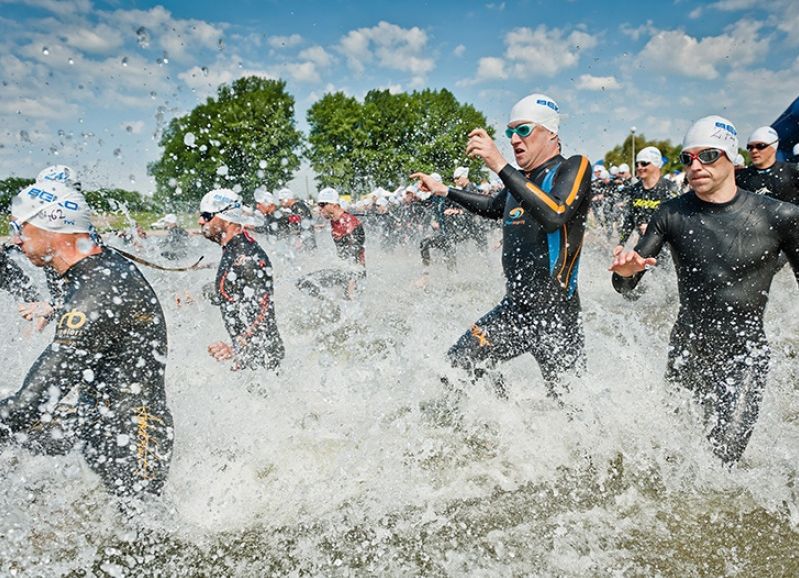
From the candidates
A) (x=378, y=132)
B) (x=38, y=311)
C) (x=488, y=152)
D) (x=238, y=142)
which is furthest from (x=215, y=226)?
(x=378, y=132)

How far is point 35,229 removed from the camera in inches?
98.9

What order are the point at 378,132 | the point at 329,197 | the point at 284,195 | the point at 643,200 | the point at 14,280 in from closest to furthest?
the point at 14,280, the point at 643,200, the point at 329,197, the point at 284,195, the point at 378,132

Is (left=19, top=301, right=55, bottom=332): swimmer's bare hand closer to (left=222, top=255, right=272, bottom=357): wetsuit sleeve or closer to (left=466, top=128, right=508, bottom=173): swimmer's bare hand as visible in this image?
(left=222, top=255, right=272, bottom=357): wetsuit sleeve

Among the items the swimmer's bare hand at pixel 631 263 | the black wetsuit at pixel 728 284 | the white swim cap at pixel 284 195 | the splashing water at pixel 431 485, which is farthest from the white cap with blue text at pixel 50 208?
the white swim cap at pixel 284 195

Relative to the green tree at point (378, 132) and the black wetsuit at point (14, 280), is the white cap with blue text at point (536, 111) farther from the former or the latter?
the green tree at point (378, 132)

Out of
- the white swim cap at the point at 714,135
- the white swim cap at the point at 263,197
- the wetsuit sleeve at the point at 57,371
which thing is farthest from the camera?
the white swim cap at the point at 263,197

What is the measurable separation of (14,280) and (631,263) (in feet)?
19.5

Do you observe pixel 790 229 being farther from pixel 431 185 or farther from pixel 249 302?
pixel 249 302

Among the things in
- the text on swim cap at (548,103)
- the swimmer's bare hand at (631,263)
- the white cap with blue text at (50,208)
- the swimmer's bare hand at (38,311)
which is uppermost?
the text on swim cap at (548,103)

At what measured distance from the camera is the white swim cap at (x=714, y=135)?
2.78 m

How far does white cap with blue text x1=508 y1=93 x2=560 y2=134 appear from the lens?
10.4 ft

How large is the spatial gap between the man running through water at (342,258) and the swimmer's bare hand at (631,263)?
198 inches

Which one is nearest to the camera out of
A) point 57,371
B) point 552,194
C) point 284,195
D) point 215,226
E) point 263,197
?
point 57,371

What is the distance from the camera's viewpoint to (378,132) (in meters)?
49.0
